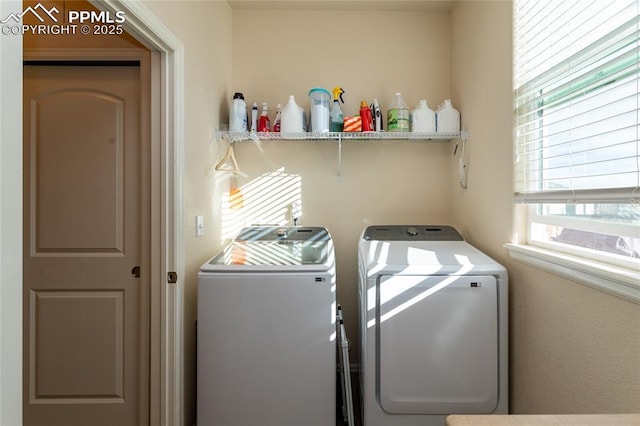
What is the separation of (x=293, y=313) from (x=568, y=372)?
3.82 feet

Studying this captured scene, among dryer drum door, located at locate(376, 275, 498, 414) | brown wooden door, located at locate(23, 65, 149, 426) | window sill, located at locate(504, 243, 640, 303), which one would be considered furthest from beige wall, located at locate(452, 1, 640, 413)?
brown wooden door, located at locate(23, 65, 149, 426)

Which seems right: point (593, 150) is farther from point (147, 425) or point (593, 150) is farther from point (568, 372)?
point (147, 425)

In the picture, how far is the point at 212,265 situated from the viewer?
1.58m

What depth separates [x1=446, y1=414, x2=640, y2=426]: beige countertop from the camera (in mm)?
619

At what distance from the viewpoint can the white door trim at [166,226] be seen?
1.48 m

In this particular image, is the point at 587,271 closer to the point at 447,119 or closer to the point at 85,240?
the point at 447,119

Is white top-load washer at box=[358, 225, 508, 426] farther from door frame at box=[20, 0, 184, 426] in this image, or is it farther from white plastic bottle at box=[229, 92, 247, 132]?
white plastic bottle at box=[229, 92, 247, 132]

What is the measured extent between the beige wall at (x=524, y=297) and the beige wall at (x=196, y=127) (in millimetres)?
1664

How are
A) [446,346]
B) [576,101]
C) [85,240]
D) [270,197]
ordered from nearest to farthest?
[576,101]
[446,346]
[85,240]
[270,197]

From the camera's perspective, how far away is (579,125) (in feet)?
3.77

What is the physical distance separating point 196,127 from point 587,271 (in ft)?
A: 6.22

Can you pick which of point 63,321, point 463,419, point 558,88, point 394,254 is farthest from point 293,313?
point 558,88

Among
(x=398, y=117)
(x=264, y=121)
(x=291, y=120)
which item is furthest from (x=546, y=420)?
(x=264, y=121)

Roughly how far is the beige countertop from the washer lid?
971 millimetres
